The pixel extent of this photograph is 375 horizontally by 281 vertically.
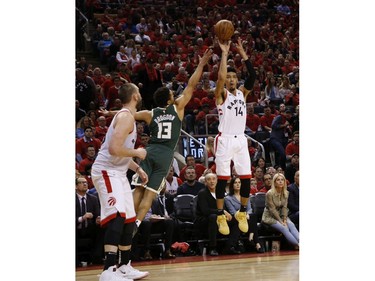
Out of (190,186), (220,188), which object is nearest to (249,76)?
(220,188)

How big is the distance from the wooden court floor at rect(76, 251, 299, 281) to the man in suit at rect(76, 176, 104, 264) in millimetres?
340

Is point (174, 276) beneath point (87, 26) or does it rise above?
beneath

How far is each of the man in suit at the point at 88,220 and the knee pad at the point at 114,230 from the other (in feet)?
4.71

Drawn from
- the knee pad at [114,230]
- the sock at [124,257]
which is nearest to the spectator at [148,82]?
the sock at [124,257]

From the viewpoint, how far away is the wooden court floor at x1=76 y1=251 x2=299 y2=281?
307 inches

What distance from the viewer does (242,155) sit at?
27.7ft
